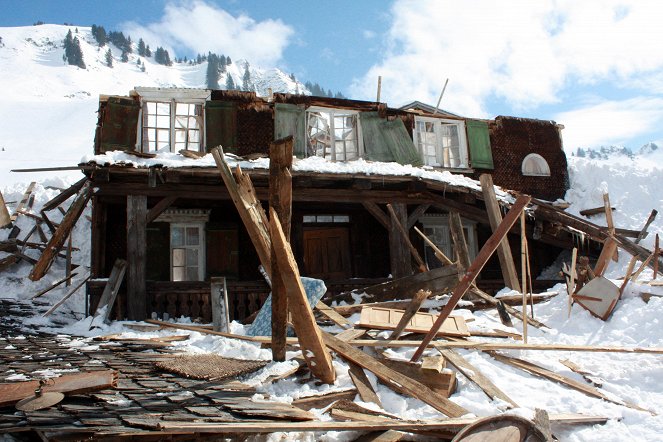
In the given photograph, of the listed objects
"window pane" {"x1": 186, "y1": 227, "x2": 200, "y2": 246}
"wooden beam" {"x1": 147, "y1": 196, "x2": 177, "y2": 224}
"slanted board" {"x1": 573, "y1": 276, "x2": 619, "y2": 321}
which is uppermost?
"wooden beam" {"x1": 147, "y1": 196, "x2": 177, "y2": 224}

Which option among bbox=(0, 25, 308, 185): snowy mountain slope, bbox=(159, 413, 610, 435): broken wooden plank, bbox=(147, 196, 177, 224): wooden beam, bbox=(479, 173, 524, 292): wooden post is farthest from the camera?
bbox=(0, 25, 308, 185): snowy mountain slope

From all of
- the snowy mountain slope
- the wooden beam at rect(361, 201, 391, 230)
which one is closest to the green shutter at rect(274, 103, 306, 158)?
the wooden beam at rect(361, 201, 391, 230)

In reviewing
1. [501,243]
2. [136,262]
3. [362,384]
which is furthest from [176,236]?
[362,384]

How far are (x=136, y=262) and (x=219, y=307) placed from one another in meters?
2.37

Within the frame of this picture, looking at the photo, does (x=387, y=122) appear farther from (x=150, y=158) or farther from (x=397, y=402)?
(x=397, y=402)

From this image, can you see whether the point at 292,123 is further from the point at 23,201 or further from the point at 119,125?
the point at 23,201

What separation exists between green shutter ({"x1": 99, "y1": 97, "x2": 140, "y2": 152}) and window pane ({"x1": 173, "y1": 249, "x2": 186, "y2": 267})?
3.10m

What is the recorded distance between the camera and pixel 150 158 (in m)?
10.7

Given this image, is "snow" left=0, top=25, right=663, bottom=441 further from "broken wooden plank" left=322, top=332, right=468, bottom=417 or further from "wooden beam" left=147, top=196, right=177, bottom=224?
"wooden beam" left=147, top=196, right=177, bottom=224

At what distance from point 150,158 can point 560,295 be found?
836 centimetres

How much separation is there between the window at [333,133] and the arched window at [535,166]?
625 centimetres

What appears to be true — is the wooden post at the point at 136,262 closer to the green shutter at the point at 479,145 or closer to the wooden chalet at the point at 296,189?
the wooden chalet at the point at 296,189

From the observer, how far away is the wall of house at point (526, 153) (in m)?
16.6

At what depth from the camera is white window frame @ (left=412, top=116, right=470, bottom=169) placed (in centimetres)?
1525
